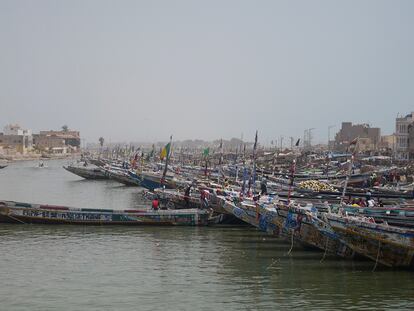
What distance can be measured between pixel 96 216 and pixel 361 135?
358ft

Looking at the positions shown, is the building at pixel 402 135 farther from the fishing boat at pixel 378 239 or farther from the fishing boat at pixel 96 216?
the fishing boat at pixel 378 239

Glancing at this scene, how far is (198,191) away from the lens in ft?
133

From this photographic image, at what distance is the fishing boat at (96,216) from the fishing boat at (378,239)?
445 inches

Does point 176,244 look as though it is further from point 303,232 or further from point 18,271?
point 18,271

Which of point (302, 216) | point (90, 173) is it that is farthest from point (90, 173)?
point (302, 216)

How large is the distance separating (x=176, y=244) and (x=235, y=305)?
964 cm

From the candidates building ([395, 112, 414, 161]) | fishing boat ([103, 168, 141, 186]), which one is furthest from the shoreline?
building ([395, 112, 414, 161])

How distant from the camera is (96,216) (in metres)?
32.4

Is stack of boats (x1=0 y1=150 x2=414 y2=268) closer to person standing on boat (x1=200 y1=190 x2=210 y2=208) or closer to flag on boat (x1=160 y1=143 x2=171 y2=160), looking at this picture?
person standing on boat (x1=200 y1=190 x2=210 y2=208)

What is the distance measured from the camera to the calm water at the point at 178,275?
60.7 ft

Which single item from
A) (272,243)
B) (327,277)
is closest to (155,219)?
(272,243)

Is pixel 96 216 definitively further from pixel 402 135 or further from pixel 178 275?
pixel 402 135

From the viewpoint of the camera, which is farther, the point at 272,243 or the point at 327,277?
the point at 272,243

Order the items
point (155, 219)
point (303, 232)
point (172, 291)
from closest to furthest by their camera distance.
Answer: point (172, 291) → point (303, 232) → point (155, 219)
